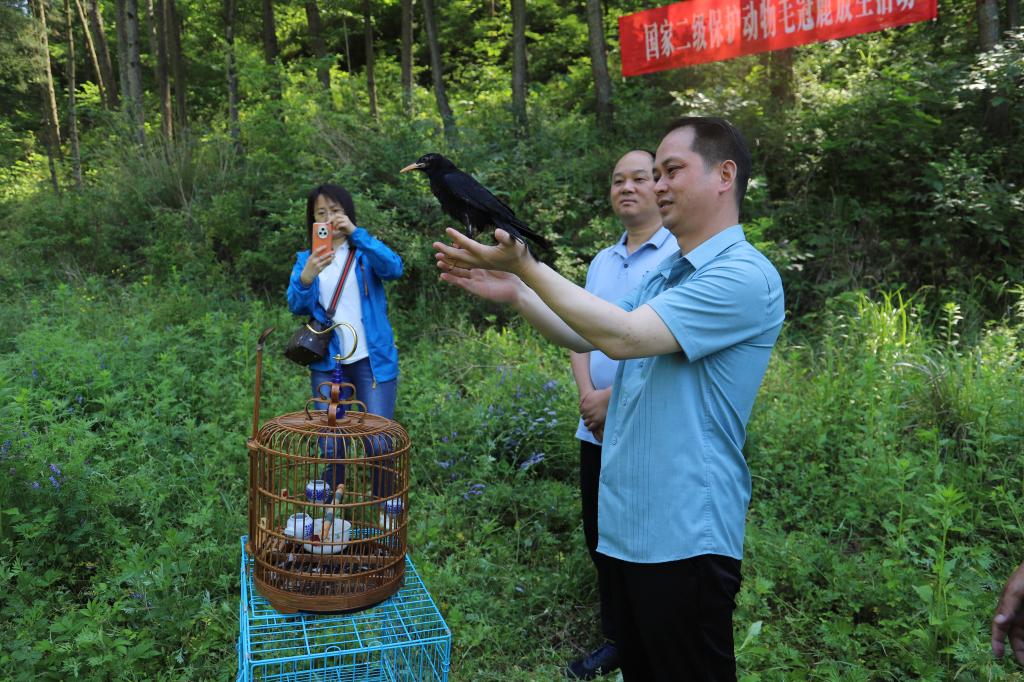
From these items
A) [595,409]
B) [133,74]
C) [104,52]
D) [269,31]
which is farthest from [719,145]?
[104,52]

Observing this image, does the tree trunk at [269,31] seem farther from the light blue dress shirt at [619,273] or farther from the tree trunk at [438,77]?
the light blue dress shirt at [619,273]

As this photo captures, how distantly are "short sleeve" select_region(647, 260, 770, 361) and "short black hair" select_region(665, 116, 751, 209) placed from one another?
0.27 m

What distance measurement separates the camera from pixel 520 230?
73.0 inches

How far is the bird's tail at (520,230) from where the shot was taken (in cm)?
179

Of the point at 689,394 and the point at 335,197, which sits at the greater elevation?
the point at 335,197

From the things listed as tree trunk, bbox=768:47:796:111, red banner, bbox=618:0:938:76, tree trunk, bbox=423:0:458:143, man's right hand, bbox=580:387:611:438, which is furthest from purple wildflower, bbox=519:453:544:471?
tree trunk, bbox=768:47:796:111

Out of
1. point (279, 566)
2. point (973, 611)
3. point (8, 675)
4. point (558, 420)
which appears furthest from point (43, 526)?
point (973, 611)

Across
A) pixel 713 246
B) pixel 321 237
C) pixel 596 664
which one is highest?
pixel 321 237

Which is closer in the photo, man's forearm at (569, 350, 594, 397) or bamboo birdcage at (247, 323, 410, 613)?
bamboo birdcage at (247, 323, 410, 613)

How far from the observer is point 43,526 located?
316 centimetres

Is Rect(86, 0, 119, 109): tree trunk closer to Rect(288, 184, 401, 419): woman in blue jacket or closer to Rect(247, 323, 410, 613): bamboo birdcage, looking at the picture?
Rect(288, 184, 401, 419): woman in blue jacket

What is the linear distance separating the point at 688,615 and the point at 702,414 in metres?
0.48

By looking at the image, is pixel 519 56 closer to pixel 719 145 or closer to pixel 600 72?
pixel 600 72

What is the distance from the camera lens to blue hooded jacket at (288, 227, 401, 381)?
11.3ft
